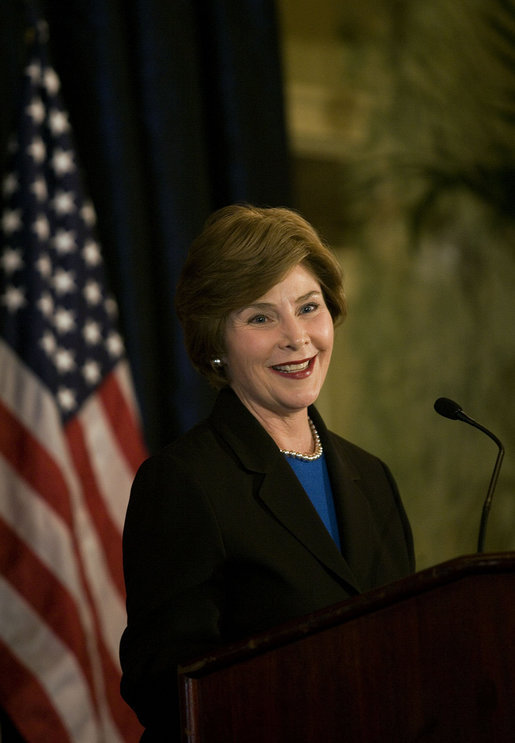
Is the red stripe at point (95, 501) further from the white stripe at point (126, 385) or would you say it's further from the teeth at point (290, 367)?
the teeth at point (290, 367)

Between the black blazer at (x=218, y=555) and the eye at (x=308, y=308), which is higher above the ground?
the eye at (x=308, y=308)

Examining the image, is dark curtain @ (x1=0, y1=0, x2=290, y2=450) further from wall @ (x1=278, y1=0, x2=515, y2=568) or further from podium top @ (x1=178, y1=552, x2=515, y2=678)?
podium top @ (x1=178, y1=552, x2=515, y2=678)

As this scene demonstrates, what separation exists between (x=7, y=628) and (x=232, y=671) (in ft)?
6.16

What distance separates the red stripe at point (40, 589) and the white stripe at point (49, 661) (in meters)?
0.02

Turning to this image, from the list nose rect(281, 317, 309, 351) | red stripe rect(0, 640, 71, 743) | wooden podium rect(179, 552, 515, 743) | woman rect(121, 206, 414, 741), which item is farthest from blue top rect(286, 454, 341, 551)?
red stripe rect(0, 640, 71, 743)

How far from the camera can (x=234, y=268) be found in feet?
5.84

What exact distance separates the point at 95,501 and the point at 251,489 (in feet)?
5.54

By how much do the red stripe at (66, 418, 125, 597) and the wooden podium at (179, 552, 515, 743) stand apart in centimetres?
201

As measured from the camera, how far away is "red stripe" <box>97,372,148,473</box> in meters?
3.34

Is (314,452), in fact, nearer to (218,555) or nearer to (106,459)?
(218,555)

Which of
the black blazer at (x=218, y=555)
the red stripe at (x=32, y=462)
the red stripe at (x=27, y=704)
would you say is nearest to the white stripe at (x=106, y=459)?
the red stripe at (x=32, y=462)

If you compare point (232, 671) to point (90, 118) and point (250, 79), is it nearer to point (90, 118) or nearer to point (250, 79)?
point (90, 118)

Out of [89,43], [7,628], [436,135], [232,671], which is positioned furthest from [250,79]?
[232,671]

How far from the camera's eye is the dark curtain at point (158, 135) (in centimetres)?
369
